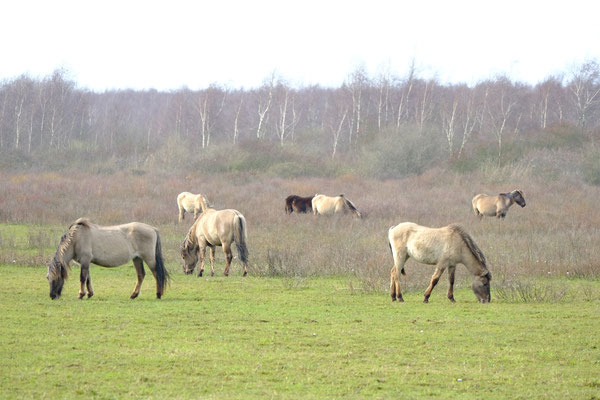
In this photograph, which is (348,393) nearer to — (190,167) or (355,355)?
(355,355)

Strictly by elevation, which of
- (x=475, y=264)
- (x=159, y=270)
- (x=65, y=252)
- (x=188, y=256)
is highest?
(x=475, y=264)

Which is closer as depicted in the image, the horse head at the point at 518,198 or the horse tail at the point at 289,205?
Result: the horse head at the point at 518,198

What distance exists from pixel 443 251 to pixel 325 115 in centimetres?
6587

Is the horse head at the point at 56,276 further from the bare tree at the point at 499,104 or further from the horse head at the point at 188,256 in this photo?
the bare tree at the point at 499,104

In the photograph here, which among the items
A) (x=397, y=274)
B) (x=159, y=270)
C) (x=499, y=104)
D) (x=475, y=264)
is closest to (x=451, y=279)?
(x=475, y=264)

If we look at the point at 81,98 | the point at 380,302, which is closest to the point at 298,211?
the point at 380,302

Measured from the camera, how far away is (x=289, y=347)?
940 centimetres

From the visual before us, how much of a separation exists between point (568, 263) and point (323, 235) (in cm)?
898

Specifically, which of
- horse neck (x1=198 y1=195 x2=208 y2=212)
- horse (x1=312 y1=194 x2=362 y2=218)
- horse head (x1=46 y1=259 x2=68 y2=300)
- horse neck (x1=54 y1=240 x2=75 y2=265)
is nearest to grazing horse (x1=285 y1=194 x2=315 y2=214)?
horse (x1=312 y1=194 x2=362 y2=218)

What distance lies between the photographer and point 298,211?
1298 inches

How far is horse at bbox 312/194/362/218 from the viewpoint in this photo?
102 feet

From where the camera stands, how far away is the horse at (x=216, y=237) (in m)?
17.9

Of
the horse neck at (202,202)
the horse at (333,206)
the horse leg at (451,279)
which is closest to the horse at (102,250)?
the horse leg at (451,279)

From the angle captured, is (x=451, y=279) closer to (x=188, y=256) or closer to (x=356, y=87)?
(x=188, y=256)
